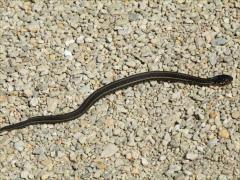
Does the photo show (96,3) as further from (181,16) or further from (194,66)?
(194,66)

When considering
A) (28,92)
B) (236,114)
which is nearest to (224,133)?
(236,114)

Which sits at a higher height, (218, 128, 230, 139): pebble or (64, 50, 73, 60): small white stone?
(64, 50, 73, 60): small white stone

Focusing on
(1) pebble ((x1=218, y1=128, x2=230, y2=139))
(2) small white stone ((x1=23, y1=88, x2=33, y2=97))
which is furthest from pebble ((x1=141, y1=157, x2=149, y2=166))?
(2) small white stone ((x1=23, y1=88, x2=33, y2=97))

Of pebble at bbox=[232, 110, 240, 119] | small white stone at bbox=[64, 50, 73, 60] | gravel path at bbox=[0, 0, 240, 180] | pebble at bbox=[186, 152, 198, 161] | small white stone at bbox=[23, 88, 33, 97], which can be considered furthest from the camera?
small white stone at bbox=[64, 50, 73, 60]

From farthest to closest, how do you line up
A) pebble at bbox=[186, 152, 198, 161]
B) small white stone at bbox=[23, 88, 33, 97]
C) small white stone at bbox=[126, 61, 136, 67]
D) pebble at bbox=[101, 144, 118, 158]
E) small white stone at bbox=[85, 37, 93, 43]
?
small white stone at bbox=[85, 37, 93, 43] < small white stone at bbox=[126, 61, 136, 67] < small white stone at bbox=[23, 88, 33, 97] < pebble at bbox=[101, 144, 118, 158] < pebble at bbox=[186, 152, 198, 161]

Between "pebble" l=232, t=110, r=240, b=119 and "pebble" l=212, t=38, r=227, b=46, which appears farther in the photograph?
"pebble" l=212, t=38, r=227, b=46

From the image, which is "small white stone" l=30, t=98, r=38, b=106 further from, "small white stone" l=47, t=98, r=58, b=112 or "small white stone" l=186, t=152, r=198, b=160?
"small white stone" l=186, t=152, r=198, b=160

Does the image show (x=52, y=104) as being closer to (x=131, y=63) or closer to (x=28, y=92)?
(x=28, y=92)
